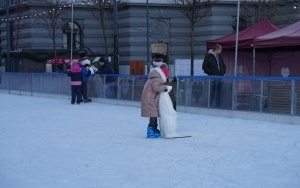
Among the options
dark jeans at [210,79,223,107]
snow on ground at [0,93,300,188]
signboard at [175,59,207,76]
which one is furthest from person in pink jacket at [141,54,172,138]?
signboard at [175,59,207,76]

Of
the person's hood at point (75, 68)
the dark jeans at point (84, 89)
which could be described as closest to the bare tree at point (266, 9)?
the dark jeans at point (84, 89)

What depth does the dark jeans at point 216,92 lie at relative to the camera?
16406mm

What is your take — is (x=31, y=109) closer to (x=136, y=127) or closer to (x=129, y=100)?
(x=129, y=100)

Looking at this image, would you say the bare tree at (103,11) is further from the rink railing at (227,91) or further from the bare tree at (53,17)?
the rink railing at (227,91)

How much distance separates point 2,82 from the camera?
107 feet

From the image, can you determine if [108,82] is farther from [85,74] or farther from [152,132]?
[152,132]

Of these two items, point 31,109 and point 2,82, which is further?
point 2,82

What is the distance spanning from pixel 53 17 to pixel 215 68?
23.4 metres

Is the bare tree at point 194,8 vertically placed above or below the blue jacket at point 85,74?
above

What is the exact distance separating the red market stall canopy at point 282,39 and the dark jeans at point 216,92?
11.1 ft

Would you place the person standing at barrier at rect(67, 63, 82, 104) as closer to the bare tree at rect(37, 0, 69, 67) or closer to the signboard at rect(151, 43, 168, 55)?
the bare tree at rect(37, 0, 69, 67)

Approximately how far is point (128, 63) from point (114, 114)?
2362cm

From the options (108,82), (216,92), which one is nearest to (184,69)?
(108,82)

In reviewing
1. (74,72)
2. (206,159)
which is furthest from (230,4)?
(206,159)
